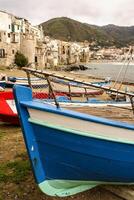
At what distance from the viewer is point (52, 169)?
6.51m

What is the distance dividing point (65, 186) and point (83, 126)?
1.43 metres

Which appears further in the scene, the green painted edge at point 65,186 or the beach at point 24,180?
the beach at point 24,180

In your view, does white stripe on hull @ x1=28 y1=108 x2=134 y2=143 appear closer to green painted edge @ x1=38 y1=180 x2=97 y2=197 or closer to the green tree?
green painted edge @ x1=38 y1=180 x2=97 y2=197

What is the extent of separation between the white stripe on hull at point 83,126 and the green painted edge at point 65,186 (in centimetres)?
122

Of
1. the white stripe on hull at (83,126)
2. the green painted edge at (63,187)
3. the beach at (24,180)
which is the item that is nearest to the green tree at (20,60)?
the beach at (24,180)

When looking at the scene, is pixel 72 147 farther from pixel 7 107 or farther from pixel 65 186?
pixel 7 107

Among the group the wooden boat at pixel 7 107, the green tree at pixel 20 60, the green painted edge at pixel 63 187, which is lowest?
the green tree at pixel 20 60

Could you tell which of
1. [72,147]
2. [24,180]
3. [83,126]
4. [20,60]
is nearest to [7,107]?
[24,180]

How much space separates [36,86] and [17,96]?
11.9 metres

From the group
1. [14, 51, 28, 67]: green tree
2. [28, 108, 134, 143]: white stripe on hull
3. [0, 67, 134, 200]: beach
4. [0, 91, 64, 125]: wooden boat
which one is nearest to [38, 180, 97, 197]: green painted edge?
[0, 67, 134, 200]: beach

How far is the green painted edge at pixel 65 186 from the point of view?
6.43 m

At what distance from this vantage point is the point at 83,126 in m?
5.95

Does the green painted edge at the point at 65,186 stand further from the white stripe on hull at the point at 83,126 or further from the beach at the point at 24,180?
the white stripe on hull at the point at 83,126

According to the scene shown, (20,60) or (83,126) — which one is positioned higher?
(83,126)
